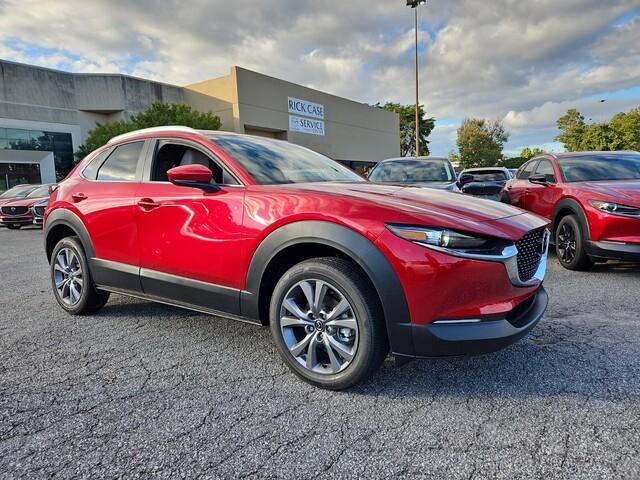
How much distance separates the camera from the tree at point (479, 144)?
207ft

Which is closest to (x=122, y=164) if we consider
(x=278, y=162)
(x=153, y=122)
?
(x=278, y=162)

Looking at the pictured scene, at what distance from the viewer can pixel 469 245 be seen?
2.27 metres

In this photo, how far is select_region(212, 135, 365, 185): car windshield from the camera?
3104 millimetres

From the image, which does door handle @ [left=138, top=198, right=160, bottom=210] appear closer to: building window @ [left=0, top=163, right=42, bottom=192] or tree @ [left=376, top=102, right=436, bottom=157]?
building window @ [left=0, top=163, right=42, bottom=192]

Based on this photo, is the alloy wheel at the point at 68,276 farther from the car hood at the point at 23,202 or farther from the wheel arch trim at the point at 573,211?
the car hood at the point at 23,202

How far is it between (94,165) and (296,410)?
3.10 meters

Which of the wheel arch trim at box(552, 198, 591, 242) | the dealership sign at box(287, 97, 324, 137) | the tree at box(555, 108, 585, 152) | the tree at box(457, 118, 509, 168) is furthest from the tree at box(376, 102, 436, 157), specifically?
the wheel arch trim at box(552, 198, 591, 242)

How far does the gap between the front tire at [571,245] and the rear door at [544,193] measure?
1.09ft

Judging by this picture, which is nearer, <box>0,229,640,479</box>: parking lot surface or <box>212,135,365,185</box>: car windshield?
<box>0,229,640,479</box>: parking lot surface

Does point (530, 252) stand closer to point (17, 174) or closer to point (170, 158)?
point (170, 158)

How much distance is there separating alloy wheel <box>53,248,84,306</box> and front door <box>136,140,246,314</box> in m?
1.05

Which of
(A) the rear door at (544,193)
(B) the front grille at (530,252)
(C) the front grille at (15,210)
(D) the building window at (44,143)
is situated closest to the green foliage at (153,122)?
(D) the building window at (44,143)

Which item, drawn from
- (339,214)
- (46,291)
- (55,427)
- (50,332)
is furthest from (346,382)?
(46,291)

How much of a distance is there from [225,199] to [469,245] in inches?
62.3
